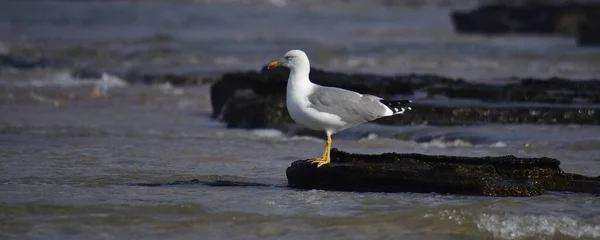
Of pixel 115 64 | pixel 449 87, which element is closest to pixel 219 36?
pixel 115 64

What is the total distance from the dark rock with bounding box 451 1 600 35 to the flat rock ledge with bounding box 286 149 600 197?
27314mm

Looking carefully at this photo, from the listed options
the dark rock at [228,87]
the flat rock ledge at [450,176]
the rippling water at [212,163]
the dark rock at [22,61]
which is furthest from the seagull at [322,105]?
the dark rock at [22,61]

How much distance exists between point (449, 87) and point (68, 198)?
6.99 meters

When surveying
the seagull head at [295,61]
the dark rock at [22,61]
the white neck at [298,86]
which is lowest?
the white neck at [298,86]

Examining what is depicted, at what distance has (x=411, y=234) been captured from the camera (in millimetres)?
7422

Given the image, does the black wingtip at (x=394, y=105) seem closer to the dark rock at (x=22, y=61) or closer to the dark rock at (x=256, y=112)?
the dark rock at (x=256, y=112)

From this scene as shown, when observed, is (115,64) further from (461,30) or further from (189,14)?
(189,14)

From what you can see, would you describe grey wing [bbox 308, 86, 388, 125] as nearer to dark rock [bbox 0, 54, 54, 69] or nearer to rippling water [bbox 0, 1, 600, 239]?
rippling water [bbox 0, 1, 600, 239]

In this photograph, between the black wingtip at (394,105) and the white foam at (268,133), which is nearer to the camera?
the black wingtip at (394,105)

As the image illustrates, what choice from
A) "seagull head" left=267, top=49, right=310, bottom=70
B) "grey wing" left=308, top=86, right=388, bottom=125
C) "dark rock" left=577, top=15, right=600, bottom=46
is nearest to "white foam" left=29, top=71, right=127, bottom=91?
"seagull head" left=267, top=49, right=310, bottom=70

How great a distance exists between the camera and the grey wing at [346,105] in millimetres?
8406

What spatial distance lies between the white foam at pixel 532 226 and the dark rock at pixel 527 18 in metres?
28.1

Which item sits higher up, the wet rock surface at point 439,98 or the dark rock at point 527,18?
the dark rock at point 527,18

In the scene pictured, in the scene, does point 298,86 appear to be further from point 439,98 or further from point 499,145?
point 439,98
